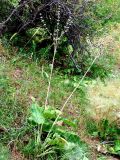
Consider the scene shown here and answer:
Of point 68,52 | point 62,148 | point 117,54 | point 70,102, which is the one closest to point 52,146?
point 62,148

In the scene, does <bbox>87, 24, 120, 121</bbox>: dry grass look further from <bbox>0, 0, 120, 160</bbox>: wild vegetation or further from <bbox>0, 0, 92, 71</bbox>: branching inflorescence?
<bbox>0, 0, 92, 71</bbox>: branching inflorescence

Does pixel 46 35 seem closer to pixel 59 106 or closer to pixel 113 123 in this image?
pixel 59 106

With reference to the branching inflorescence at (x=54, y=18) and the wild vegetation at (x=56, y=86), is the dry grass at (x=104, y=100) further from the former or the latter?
the branching inflorescence at (x=54, y=18)

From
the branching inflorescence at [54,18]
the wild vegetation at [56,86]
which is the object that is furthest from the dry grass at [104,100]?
the branching inflorescence at [54,18]

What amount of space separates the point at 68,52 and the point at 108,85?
1.10 meters

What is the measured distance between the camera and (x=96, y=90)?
5.17 m

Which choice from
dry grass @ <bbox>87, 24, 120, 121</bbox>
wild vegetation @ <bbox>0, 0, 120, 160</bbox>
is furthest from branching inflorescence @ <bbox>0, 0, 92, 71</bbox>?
dry grass @ <bbox>87, 24, 120, 121</bbox>

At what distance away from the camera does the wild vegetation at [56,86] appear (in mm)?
4137

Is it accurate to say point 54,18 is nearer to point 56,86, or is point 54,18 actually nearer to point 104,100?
point 56,86

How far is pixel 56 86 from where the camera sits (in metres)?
5.47

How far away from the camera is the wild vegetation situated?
414 cm

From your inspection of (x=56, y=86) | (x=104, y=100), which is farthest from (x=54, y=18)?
→ (x=104, y=100)

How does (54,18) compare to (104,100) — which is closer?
(104,100)

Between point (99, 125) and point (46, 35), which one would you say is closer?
point (99, 125)
